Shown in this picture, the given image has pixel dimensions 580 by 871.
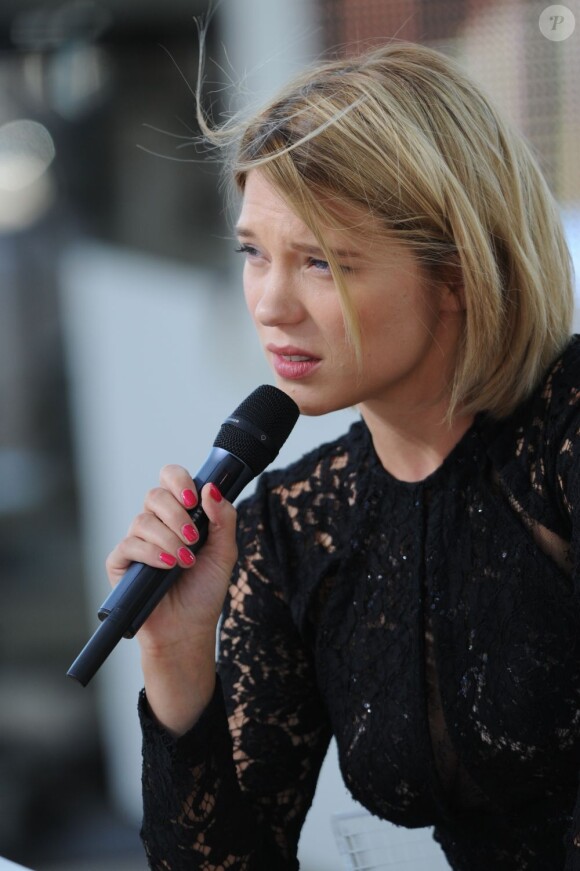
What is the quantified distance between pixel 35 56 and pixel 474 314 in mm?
1920

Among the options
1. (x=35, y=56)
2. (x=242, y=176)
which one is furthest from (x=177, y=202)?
(x=242, y=176)

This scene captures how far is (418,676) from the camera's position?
137 cm

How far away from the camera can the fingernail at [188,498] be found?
1.12 metres

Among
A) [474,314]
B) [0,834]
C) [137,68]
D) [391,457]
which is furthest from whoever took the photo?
[0,834]

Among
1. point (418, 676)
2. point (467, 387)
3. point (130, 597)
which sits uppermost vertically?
point (467, 387)

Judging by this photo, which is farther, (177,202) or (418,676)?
(177,202)

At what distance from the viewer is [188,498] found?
113 centimetres

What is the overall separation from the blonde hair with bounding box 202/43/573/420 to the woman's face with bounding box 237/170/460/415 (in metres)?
0.02

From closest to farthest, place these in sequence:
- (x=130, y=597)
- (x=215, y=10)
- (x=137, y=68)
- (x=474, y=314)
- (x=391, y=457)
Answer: (x=130, y=597), (x=474, y=314), (x=391, y=457), (x=215, y=10), (x=137, y=68)

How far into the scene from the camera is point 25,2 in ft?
8.95

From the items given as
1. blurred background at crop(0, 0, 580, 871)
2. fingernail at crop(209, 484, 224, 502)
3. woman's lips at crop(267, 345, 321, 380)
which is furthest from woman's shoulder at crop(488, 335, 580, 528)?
blurred background at crop(0, 0, 580, 871)

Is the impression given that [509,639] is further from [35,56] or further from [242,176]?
[35,56]

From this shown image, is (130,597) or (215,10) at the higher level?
(215,10)

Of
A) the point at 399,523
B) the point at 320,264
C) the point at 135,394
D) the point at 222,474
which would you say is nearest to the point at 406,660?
the point at 399,523
